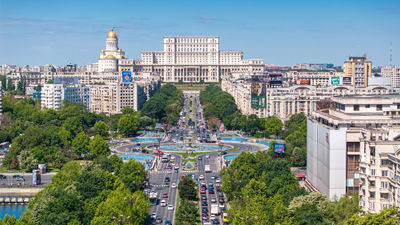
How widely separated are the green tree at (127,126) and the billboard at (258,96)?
24.3 meters

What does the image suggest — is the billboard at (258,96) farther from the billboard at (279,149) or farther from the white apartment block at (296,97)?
the billboard at (279,149)

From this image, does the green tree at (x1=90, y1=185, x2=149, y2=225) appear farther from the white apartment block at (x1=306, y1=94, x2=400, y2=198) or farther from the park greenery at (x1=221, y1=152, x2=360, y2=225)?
the white apartment block at (x1=306, y1=94, x2=400, y2=198)

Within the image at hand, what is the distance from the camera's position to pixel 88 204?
4538cm

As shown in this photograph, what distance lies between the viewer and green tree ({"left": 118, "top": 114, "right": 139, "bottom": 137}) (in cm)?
10312

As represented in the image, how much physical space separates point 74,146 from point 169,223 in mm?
35280

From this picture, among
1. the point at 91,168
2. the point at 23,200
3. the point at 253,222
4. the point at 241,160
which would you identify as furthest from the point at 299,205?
the point at 23,200

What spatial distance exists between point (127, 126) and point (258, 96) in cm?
2754

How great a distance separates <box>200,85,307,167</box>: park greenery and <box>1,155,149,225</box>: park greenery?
85.4 feet

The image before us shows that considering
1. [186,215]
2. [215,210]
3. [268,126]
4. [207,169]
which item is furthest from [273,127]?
[186,215]

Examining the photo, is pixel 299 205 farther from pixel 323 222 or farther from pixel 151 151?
pixel 151 151

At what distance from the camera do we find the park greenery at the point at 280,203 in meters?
40.6

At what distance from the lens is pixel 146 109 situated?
396 feet

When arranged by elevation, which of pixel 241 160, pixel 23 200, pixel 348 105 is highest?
pixel 348 105

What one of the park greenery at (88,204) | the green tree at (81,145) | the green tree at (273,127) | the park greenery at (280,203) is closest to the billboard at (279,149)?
the park greenery at (280,203)
